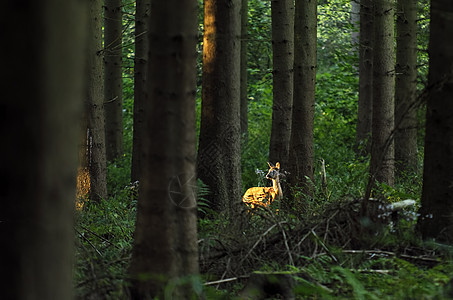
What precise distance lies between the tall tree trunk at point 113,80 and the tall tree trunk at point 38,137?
39.7 ft

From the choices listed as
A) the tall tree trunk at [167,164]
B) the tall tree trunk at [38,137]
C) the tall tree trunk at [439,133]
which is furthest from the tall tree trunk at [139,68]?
the tall tree trunk at [38,137]

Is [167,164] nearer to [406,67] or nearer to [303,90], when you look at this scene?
[303,90]

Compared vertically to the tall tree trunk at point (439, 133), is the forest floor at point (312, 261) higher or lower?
lower

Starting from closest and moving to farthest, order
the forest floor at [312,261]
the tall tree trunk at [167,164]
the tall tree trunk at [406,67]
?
the tall tree trunk at [167,164] → the forest floor at [312,261] → the tall tree trunk at [406,67]

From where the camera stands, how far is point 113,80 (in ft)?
59.1

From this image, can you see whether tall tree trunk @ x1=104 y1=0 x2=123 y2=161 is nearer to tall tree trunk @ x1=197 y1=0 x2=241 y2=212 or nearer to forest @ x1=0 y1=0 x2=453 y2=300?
forest @ x1=0 y1=0 x2=453 y2=300

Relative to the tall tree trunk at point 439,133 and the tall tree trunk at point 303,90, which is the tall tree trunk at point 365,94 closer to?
the tall tree trunk at point 303,90

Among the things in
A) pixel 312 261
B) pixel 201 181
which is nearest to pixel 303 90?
pixel 201 181

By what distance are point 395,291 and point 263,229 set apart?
5.36 ft

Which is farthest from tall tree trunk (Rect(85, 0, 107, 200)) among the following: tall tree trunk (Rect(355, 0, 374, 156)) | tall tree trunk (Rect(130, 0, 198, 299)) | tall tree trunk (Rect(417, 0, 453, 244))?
tall tree trunk (Rect(355, 0, 374, 156))

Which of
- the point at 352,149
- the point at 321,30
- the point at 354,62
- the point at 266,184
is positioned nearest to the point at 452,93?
the point at 266,184

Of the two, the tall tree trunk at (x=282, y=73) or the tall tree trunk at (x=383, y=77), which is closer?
Answer: the tall tree trunk at (x=383, y=77)

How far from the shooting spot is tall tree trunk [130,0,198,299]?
4.47 meters

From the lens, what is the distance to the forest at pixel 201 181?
9.77ft
